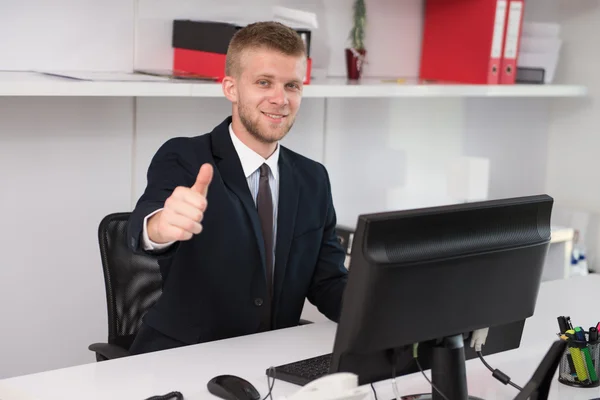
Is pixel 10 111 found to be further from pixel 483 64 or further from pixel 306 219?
pixel 483 64

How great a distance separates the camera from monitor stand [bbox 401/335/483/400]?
4.86ft

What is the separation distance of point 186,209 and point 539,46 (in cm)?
262

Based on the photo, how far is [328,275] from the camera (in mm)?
2201

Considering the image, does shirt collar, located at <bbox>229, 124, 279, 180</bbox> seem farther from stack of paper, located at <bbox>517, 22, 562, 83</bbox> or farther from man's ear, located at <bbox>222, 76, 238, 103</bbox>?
stack of paper, located at <bbox>517, 22, 562, 83</bbox>

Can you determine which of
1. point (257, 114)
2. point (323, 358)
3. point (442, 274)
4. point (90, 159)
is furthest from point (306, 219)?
point (90, 159)

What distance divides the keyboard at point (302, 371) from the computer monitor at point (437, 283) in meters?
0.27

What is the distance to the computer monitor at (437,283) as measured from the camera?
132cm

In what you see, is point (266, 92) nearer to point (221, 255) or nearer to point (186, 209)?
point (221, 255)

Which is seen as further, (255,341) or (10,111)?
(10,111)

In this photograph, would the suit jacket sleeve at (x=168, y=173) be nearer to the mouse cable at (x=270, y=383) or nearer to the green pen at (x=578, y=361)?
the mouse cable at (x=270, y=383)

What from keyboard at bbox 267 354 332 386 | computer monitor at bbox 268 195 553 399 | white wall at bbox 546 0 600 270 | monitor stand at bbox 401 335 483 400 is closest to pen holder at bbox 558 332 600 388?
computer monitor at bbox 268 195 553 399

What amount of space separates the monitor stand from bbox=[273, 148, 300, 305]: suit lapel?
66cm

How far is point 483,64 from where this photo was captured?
3457mm

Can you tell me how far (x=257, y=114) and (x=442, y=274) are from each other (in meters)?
0.82
